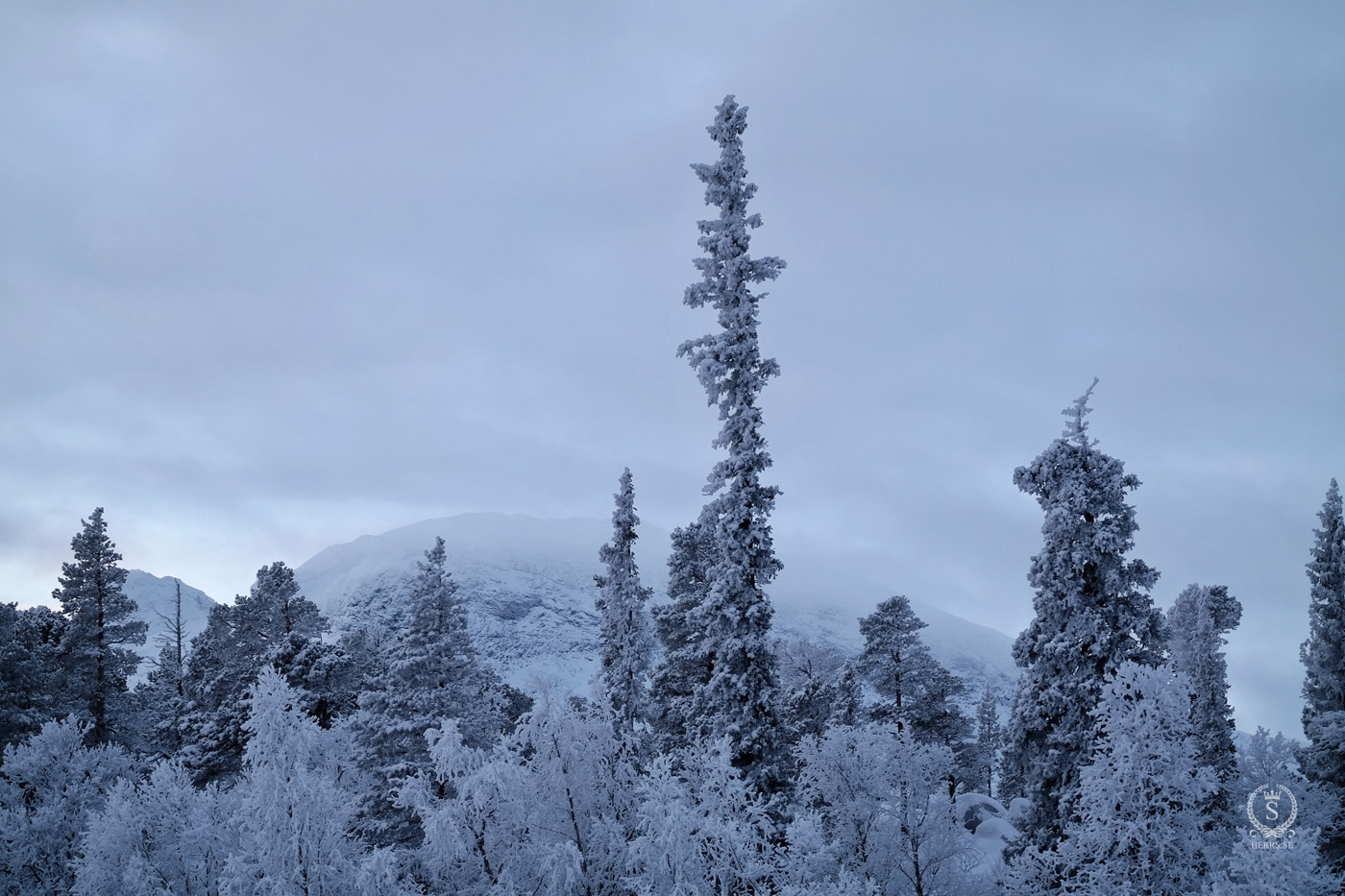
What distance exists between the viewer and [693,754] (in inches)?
677

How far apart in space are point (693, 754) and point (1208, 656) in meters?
33.2

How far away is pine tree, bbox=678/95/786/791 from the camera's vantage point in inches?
739

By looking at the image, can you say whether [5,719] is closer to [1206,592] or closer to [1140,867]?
[1140,867]

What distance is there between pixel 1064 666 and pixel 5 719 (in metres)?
37.6

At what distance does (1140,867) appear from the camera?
14.1m

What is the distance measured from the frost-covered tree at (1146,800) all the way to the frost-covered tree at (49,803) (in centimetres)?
2461

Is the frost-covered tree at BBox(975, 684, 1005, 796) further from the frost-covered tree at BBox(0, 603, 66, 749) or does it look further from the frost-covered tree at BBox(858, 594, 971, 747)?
the frost-covered tree at BBox(0, 603, 66, 749)

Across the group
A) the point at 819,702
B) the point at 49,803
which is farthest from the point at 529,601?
the point at 49,803

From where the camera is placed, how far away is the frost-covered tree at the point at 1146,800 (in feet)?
46.2

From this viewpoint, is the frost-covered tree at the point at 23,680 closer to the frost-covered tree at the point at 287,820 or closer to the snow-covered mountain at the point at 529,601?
the frost-covered tree at the point at 287,820

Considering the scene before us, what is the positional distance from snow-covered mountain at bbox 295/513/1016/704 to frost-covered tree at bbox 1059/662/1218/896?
287 ft

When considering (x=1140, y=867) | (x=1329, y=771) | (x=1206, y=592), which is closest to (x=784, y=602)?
(x=1206, y=592)

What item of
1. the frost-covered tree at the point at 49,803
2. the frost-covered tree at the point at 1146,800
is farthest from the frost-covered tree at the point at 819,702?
the frost-covered tree at the point at 49,803

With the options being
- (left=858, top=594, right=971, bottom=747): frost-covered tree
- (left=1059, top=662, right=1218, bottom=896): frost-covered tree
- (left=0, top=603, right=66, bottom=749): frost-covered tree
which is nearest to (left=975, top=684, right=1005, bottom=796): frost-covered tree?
(left=858, top=594, right=971, bottom=747): frost-covered tree
